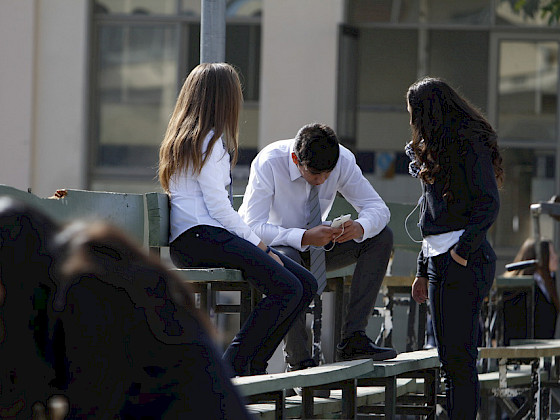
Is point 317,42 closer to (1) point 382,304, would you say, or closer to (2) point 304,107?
(2) point 304,107

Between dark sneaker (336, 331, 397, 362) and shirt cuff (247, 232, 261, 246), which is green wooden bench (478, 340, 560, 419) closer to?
dark sneaker (336, 331, 397, 362)

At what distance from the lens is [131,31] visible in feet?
35.7

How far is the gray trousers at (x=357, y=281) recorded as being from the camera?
15.9ft

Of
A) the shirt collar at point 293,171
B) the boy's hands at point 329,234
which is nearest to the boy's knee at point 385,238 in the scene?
the boy's hands at point 329,234

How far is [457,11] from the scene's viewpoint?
1070 centimetres

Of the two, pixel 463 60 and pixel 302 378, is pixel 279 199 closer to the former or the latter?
pixel 302 378

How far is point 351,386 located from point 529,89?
7.01 meters

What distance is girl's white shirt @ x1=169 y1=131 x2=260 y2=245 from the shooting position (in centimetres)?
455

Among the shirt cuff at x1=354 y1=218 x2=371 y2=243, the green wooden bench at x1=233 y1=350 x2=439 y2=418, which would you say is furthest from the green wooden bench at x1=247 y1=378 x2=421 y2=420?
the shirt cuff at x1=354 y1=218 x2=371 y2=243

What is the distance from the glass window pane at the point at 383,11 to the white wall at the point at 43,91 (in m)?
2.77

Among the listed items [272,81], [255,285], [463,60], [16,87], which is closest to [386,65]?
[463,60]

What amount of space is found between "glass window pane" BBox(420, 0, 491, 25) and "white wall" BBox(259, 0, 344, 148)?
972mm

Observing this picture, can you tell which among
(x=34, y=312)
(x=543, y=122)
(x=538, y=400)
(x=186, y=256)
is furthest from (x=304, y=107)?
(x=34, y=312)

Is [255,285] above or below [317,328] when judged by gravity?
above
